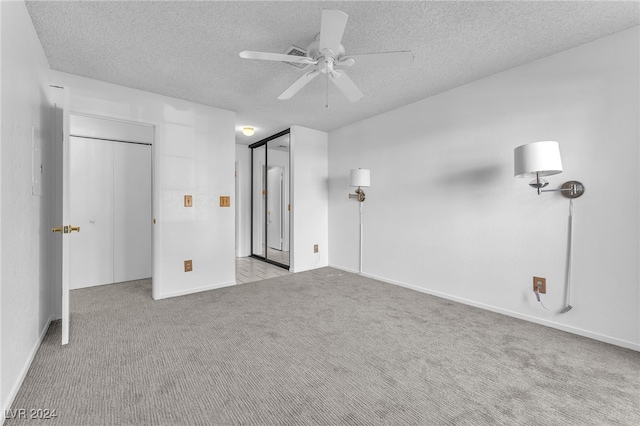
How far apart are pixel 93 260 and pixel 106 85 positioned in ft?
7.25

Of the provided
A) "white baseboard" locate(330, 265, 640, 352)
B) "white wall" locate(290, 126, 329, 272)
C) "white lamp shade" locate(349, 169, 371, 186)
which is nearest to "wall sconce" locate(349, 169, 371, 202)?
"white lamp shade" locate(349, 169, 371, 186)

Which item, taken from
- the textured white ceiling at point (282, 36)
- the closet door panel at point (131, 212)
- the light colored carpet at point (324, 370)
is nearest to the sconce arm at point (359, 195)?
the textured white ceiling at point (282, 36)

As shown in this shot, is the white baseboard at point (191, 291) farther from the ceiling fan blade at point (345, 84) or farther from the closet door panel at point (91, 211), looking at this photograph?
the ceiling fan blade at point (345, 84)

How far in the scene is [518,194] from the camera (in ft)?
8.58

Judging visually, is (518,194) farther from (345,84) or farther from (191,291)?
(191,291)

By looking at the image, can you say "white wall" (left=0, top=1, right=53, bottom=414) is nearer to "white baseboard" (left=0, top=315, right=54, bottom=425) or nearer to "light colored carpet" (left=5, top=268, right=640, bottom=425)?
"white baseboard" (left=0, top=315, right=54, bottom=425)

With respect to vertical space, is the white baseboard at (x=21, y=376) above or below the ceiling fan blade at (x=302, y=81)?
below

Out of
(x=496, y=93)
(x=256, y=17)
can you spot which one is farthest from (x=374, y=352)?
(x=496, y=93)

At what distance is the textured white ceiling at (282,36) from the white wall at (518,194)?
0.26 meters

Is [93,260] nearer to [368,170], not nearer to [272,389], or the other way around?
[272,389]

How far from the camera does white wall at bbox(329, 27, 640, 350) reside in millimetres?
2102

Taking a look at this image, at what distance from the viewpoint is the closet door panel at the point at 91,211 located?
3.54 m

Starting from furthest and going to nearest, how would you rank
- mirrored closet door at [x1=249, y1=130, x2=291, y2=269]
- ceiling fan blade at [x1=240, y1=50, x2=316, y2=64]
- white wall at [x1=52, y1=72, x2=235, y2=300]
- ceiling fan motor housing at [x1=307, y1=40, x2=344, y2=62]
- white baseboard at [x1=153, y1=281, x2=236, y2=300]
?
mirrored closet door at [x1=249, y1=130, x2=291, y2=269], white baseboard at [x1=153, y1=281, x2=236, y2=300], white wall at [x1=52, y1=72, x2=235, y2=300], ceiling fan motor housing at [x1=307, y1=40, x2=344, y2=62], ceiling fan blade at [x1=240, y1=50, x2=316, y2=64]

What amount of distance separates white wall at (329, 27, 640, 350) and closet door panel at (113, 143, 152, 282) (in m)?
3.27
